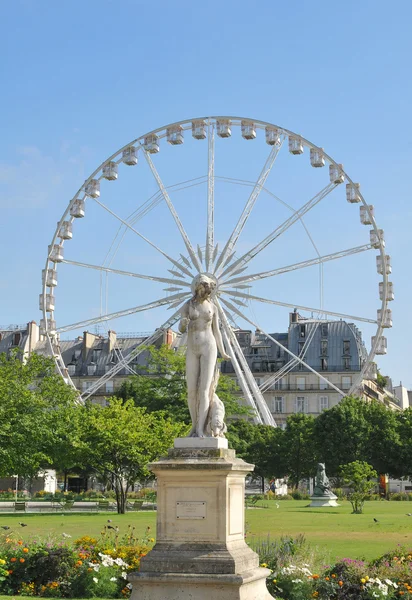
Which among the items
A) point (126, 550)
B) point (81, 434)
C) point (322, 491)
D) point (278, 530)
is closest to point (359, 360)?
point (322, 491)

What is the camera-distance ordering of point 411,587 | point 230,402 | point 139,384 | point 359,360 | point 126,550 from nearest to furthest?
1. point 411,587
2. point 126,550
3. point 230,402
4. point 139,384
5. point 359,360

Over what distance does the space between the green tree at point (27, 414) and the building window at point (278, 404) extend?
61257 millimetres

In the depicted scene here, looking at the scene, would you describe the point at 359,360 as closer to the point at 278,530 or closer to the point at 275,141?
the point at 275,141

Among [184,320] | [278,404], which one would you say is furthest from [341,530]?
[278,404]

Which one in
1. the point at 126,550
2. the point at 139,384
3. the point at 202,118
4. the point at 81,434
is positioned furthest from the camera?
the point at 139,384

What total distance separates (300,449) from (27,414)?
122 ft

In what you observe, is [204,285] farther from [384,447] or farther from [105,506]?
[384,447]

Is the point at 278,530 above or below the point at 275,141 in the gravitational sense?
below

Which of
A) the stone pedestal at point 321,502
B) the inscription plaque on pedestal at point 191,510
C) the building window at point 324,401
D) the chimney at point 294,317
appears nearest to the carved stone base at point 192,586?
the inscription plaque on pedestal at point 191,510

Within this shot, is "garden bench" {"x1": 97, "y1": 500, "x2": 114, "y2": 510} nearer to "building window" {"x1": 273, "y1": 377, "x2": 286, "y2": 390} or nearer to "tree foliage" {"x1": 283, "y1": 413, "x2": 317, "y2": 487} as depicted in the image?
"tree foliage" {"x1": 283, "y1": 413, "x2": 317, "y2": 487}

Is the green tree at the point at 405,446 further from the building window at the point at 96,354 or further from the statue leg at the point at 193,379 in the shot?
the statue leg at the point at 193,379

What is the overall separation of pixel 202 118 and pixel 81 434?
697 inches

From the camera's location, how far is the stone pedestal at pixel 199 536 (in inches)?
479

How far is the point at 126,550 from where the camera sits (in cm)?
1606
